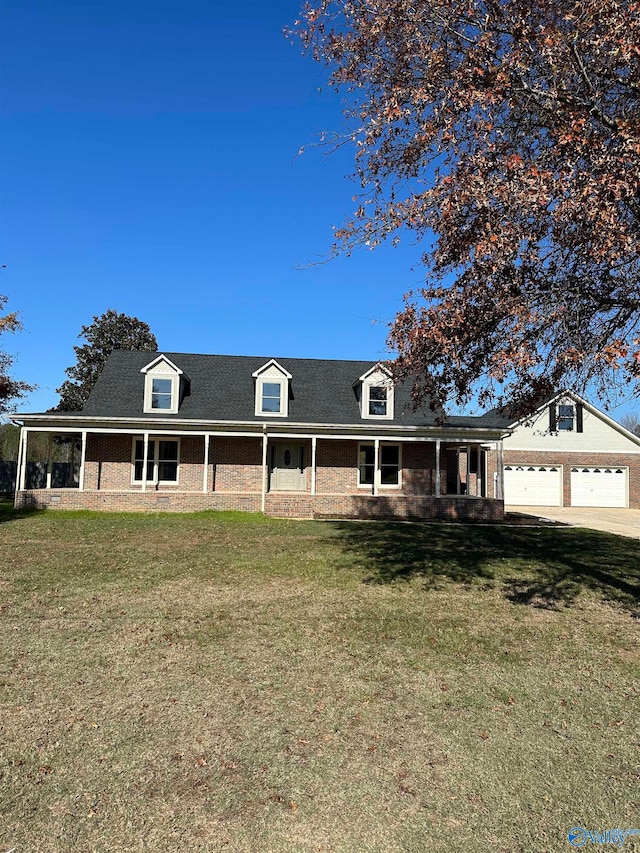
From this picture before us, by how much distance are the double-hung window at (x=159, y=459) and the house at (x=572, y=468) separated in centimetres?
1539

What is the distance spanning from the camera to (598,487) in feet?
89.0

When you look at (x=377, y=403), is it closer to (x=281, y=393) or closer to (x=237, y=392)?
(x=281, y=393)

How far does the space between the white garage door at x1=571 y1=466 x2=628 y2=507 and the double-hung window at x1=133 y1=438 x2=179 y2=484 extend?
18562mm

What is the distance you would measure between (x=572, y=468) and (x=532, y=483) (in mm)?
2070

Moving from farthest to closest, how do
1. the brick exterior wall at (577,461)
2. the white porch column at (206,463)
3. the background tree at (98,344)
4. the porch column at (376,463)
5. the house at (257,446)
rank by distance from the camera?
the background tree at (98,344) → the brick exterior wall at (577,461) → the porch column at (376,463) → the white porch column at (206,463) → the house at (257,446)

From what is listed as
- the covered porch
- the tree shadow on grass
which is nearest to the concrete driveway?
the covered porch

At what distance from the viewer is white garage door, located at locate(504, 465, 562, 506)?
2708 cm

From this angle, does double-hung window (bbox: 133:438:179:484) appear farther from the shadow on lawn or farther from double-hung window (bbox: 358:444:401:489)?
the shadow on lawn

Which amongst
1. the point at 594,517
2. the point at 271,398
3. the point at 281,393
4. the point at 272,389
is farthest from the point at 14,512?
the point at 594,517

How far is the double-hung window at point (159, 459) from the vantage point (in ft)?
71.5

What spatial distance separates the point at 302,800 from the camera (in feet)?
10.9

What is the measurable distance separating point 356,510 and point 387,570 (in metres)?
9.86

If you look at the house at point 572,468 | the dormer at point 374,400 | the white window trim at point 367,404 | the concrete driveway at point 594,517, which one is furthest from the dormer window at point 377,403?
the house at point 572,468

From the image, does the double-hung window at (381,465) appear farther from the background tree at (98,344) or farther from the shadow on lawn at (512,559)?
the background tree at (98,344)
